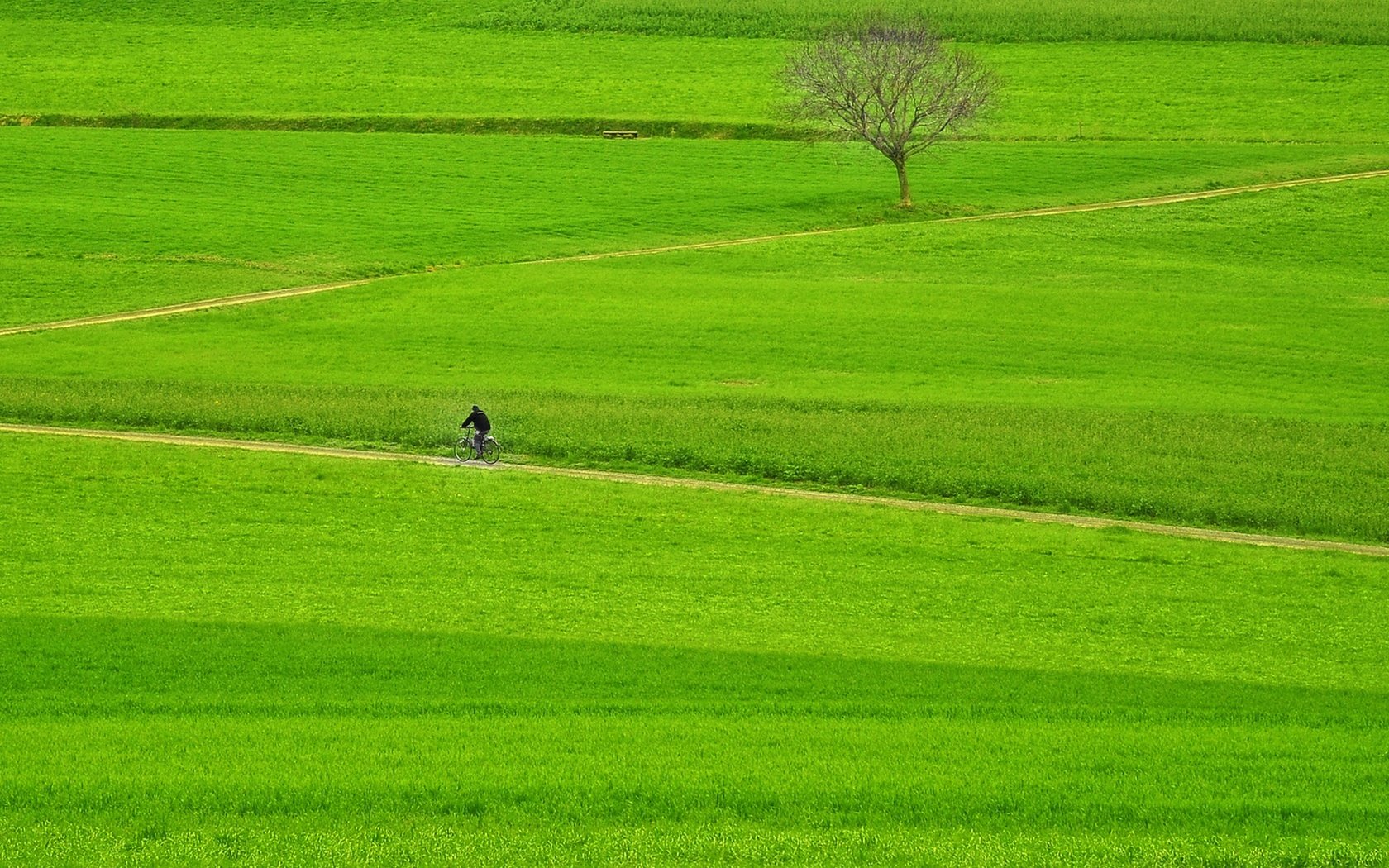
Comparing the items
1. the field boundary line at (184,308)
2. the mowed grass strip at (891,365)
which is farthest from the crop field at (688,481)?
the field boundary line at (184,308)

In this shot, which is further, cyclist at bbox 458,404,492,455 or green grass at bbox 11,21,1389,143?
green grass at bbox 11,21,1389,143

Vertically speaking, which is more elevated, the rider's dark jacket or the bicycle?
the rider's dark jacket

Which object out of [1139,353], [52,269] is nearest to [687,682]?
[1139,353]

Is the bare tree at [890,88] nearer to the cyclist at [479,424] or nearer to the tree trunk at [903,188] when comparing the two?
the tree trunk at [903,188]

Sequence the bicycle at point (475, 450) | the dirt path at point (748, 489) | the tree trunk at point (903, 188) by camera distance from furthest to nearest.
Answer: the tree trunk at point (903, 188) < the bicycle at point (475, 450) < the dirt path at point (748, 489)

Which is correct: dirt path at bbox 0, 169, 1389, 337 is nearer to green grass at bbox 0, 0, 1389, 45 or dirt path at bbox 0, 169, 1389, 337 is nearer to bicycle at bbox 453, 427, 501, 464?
bicycle at bbox 453, 427, 501, 464

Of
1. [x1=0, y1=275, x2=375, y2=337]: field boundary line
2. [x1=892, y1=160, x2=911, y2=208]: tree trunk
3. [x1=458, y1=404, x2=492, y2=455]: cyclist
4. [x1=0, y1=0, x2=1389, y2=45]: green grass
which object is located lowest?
[x1=458, y1=404, x2=492, y2=455]: cyclist

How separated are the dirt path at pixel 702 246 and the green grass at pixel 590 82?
34.5 feet

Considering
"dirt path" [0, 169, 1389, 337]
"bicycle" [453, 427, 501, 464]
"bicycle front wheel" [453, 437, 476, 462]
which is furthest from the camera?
"dirt path" [0, 169, 1389, 337]

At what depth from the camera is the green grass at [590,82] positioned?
76250 mm

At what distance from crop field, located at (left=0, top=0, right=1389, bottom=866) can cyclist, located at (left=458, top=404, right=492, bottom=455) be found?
112 centimetres

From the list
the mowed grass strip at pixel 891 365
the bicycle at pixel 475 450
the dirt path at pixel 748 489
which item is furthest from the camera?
the bicycle at pixel 475 450

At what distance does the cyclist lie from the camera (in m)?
30.3

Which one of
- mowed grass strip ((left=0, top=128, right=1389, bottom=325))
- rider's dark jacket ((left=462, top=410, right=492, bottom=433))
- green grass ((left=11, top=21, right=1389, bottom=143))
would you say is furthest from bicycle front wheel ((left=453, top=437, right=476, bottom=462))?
green grass ((left=11, top=21, right=1389, bottom=143))
